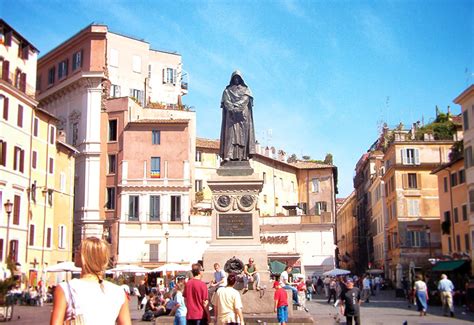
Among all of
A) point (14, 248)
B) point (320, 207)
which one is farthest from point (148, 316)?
point (320, 207)

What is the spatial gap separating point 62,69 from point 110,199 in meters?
13.8

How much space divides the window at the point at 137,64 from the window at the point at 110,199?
13.7 metres

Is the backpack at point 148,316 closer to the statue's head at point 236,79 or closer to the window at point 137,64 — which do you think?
the statue's head at point 236,79

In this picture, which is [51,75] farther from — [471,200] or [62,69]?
[471,200]

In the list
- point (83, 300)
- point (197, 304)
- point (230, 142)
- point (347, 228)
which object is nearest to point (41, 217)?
point (230, 142)

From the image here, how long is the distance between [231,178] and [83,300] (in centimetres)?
1514

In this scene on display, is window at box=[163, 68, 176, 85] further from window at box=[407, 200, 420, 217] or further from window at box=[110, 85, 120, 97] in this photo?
window at box=[407, 200, 420, 217]

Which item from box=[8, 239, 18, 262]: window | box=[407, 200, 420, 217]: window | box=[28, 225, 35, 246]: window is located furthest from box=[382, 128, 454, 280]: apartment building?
box=[8, 239, 18, 262]: window

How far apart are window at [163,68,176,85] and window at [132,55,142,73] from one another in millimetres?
3630

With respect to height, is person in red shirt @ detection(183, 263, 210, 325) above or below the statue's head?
below

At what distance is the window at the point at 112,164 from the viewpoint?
5444 cm

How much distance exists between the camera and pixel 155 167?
54.0 metres

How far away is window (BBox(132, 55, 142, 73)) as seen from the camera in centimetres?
6159

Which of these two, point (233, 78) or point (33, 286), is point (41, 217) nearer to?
point (33, 286)
